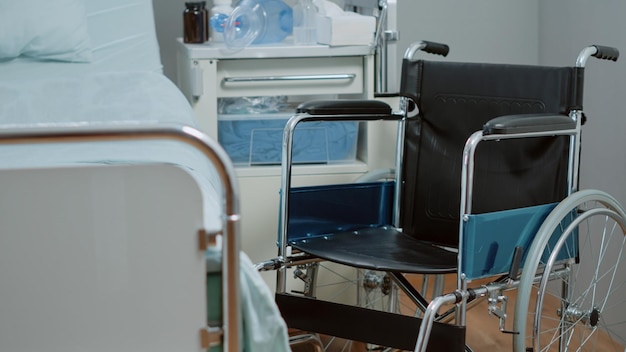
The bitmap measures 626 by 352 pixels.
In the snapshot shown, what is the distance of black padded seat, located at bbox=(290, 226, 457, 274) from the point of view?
1.88 meters

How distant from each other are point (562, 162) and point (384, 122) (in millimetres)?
694

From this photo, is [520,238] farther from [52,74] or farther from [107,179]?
[52,74]

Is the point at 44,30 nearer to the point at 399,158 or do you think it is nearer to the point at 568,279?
the point at 399,158

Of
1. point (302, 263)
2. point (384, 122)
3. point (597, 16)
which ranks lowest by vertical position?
point (302, 263)

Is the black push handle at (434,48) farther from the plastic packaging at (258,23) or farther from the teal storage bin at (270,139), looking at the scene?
the plastic packaging at (258,23)

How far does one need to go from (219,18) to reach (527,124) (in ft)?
3.80

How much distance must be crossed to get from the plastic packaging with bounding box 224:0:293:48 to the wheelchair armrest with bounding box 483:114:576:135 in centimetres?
97

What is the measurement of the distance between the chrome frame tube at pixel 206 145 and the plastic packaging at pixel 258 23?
148cm

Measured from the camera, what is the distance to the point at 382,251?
6.66 ft

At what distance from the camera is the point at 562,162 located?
79.5 inches

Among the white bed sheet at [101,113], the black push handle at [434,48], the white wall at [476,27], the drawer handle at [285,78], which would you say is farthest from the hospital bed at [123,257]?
the white wall at [476,27]

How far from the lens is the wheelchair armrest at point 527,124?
176 centimetres

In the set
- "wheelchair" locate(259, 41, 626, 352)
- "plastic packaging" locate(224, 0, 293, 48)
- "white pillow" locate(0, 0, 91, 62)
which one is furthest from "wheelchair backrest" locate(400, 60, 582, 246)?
"white pillow" locate(0, 0, 91, 62)

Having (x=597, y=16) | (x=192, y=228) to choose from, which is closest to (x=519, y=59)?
(x=597, y=16)
